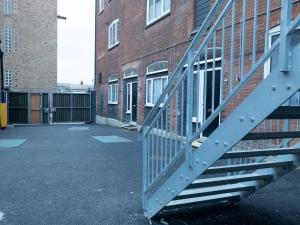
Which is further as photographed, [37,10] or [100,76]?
[37,10]

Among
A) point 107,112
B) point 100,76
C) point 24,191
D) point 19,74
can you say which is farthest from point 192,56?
point 19,74

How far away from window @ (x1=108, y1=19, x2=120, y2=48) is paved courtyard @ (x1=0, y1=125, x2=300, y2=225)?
1120 cm

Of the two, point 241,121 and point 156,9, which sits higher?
point 156,9

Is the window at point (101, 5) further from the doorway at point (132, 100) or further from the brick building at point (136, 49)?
the doorway at point (132, 100)

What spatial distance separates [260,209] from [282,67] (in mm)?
2791

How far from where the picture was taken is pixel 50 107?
20.6 m

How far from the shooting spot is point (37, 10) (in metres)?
25.5

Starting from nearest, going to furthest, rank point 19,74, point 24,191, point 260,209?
point 260,209 → point 24,191 → point 19,74

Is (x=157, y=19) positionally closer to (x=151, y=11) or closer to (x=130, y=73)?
(x=151, y=11)

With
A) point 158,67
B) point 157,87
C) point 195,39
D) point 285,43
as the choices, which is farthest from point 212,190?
point 158,67

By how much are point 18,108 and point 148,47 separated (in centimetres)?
1152

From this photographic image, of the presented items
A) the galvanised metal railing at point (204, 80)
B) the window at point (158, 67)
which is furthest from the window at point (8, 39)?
the galvanised metal railing at point (204, 80)

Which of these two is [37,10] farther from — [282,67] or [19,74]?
[282,67]

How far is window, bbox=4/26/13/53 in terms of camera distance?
2468 cm
